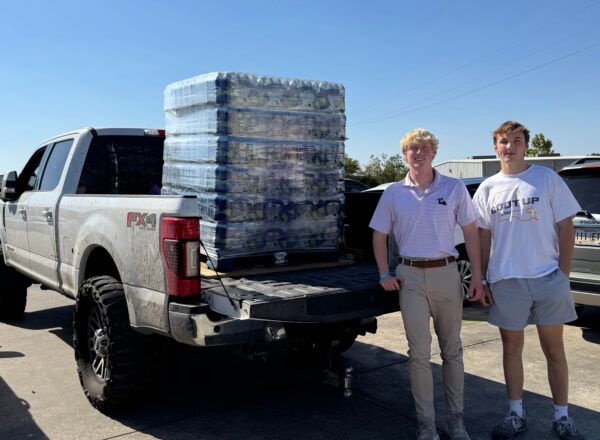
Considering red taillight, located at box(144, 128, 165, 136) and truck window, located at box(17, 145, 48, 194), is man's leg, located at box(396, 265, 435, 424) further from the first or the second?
truck window, located at box(17, 145, 48, 194)

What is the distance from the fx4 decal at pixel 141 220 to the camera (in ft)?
10.8

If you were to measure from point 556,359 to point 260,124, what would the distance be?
Answer: 239 cm

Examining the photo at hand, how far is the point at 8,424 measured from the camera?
379 centimetres

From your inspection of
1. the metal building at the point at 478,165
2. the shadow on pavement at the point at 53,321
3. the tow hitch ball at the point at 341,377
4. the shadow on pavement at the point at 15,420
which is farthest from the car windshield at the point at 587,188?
the metal building at the point at 478,165

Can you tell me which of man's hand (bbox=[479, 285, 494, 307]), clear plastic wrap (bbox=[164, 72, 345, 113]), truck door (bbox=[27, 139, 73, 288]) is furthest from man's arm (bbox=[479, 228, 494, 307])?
truck door (bbox=[27, 139, 73, 288])

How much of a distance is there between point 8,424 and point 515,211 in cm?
357

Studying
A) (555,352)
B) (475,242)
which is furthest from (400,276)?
(555,352)

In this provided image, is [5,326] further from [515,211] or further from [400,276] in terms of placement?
[515,211]

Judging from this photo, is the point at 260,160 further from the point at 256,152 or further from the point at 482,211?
the point at 482,211

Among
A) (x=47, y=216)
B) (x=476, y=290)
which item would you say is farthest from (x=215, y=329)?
(x=47, y=216)

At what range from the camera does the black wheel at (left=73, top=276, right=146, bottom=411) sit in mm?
3602

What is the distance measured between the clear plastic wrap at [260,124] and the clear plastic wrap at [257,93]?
5cm

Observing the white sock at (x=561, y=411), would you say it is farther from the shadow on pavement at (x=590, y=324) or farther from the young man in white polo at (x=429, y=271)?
the shadow on pavement at (x=590, y=324)

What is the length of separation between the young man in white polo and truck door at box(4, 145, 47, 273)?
4.08 meters
